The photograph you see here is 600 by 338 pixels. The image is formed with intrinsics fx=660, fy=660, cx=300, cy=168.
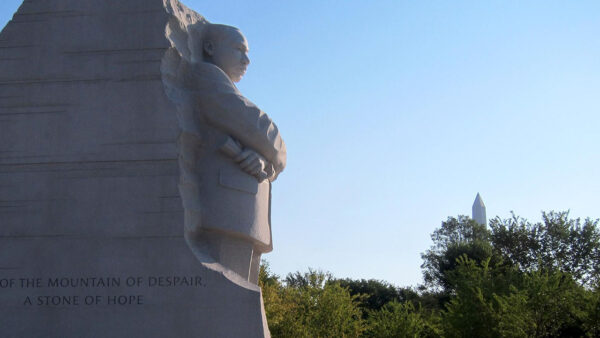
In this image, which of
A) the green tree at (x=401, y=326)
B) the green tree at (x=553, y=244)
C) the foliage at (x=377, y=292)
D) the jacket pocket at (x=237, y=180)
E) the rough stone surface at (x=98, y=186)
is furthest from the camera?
the foliage at (x=377, y=292)

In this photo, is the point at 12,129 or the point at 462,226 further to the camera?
the point at 462,226

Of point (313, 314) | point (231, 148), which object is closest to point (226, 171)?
point (231, 148)

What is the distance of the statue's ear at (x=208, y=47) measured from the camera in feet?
26.2

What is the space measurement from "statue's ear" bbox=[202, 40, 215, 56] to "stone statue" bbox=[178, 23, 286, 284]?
0.86ft

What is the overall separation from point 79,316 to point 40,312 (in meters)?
0.41

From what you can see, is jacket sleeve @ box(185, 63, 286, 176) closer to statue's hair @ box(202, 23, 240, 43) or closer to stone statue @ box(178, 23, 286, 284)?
stone statue @ box(178, 23, 286, 284)

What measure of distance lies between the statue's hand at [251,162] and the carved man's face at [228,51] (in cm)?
127

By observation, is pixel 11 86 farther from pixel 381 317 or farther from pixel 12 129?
pixel 381 317

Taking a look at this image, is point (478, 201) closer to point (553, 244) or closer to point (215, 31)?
point (553, 244)

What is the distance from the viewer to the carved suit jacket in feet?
23.0

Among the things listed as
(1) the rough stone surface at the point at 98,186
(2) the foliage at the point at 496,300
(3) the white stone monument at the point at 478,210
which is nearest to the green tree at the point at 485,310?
(2) the foliage at the point at 496,300

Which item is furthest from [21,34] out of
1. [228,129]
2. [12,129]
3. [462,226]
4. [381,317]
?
[462,226]

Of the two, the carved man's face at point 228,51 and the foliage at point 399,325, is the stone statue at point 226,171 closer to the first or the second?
the carved man's face at point 228,51

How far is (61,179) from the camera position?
22.6 ft
